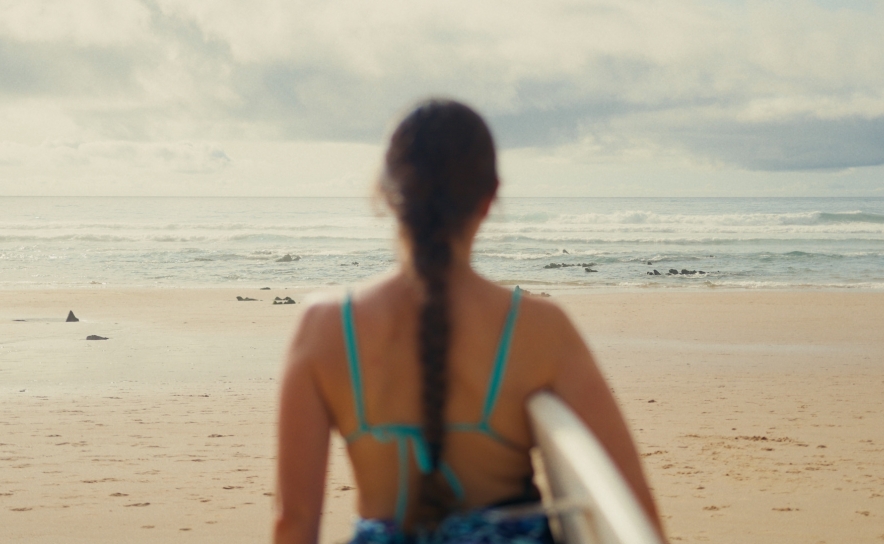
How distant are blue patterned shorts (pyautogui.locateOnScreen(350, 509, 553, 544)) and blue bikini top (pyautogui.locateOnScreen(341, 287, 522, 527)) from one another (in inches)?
3.3

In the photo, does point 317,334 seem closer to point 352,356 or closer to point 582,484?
point 352,356

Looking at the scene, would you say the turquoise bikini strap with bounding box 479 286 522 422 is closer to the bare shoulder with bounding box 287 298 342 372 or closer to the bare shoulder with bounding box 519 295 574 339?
the bare shoulder with bounding box 519 295 574 339

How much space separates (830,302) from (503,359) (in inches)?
656

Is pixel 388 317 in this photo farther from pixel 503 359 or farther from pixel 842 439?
pixel 842 439

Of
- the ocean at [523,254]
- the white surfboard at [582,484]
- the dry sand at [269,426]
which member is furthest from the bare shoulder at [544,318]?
the ocean at [523,254]

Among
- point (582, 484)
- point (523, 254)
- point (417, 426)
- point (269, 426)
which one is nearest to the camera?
point (582, 484)

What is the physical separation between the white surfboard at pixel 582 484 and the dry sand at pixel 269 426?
329cm

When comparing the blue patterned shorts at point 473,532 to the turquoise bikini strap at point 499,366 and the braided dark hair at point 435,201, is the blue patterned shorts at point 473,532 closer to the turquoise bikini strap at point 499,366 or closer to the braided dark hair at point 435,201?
the braided dark hair at point 435,201

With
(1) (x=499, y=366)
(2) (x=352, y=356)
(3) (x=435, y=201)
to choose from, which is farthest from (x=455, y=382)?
(3) (x=435, y=201)

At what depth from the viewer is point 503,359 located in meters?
1.47

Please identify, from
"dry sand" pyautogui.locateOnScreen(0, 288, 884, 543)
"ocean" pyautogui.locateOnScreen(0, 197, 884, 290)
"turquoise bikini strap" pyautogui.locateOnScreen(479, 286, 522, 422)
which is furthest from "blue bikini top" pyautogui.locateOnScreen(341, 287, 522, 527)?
"ocean" pyautogui.locateOnScreen(0, 197, 884, 290)

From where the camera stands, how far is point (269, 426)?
6742 millimetres

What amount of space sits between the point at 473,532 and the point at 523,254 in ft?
91.5

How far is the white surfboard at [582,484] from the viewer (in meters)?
1.20
